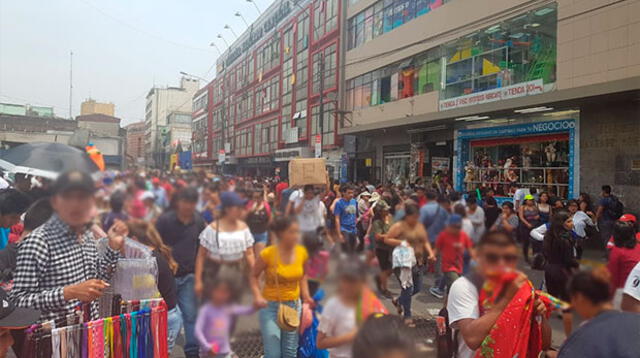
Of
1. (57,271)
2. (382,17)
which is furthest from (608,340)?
(57,271)

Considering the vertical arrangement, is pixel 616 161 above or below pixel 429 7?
below

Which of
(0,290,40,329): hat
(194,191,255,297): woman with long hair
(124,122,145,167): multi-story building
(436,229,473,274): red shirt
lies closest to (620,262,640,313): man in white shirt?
(436,229,473,274): red shirt

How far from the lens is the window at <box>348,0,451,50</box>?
7.04 ft

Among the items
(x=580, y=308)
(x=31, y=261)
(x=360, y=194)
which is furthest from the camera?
(x=360, y=194)

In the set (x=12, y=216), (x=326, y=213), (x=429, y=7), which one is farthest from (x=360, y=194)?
(x=12, y=216)

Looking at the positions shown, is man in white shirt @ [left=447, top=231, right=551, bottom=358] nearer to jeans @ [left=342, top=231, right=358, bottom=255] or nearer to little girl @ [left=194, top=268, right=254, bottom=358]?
jeans @ [left=342, top=231, right=358, bottom=255]

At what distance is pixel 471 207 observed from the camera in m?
1.28

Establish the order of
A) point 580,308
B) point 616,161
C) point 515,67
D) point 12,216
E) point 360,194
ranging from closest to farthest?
point 580,308 → point 515,67 → point 360,194 → point 12,216 → point 616,161

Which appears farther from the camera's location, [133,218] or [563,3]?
[563,3]

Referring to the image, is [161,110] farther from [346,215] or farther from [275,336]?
[275,336]

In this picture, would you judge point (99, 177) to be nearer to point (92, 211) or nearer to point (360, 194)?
point (92, 211)

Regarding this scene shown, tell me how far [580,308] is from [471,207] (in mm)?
383

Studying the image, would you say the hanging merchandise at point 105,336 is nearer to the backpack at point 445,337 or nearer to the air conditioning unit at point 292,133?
the air conditioning unit at point 292,133

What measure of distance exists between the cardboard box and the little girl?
0.38 meters
